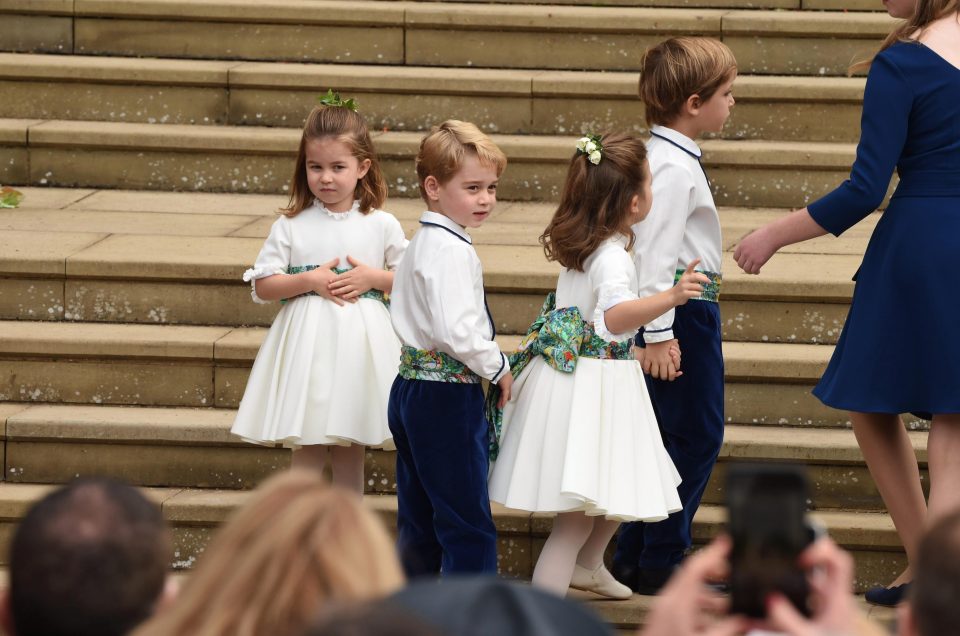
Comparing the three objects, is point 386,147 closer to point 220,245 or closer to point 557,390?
point 220,245

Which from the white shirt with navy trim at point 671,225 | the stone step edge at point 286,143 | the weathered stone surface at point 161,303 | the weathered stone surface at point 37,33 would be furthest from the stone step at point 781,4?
the white shirt with navy trim at point 671,225

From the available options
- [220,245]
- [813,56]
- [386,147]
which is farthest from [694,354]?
[813,56]

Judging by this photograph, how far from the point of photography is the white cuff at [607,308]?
397 centimetres

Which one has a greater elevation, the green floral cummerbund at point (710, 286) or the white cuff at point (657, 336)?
the green floral cummerbund at point (710, 286)

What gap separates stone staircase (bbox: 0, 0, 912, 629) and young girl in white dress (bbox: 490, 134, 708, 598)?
19.3 inches

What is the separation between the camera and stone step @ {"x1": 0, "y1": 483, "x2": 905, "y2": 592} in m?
4.54

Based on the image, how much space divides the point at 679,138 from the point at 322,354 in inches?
48.1

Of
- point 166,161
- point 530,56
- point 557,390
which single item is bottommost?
point 557,390

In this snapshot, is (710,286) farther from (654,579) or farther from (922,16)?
(922,16)

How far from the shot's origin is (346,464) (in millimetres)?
4531

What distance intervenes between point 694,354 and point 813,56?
127 inches

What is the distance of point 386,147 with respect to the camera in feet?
21.8

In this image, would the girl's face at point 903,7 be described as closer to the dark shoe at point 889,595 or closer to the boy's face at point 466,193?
the boy's face at point 466,193

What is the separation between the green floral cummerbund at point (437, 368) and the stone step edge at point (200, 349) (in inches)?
42.3
